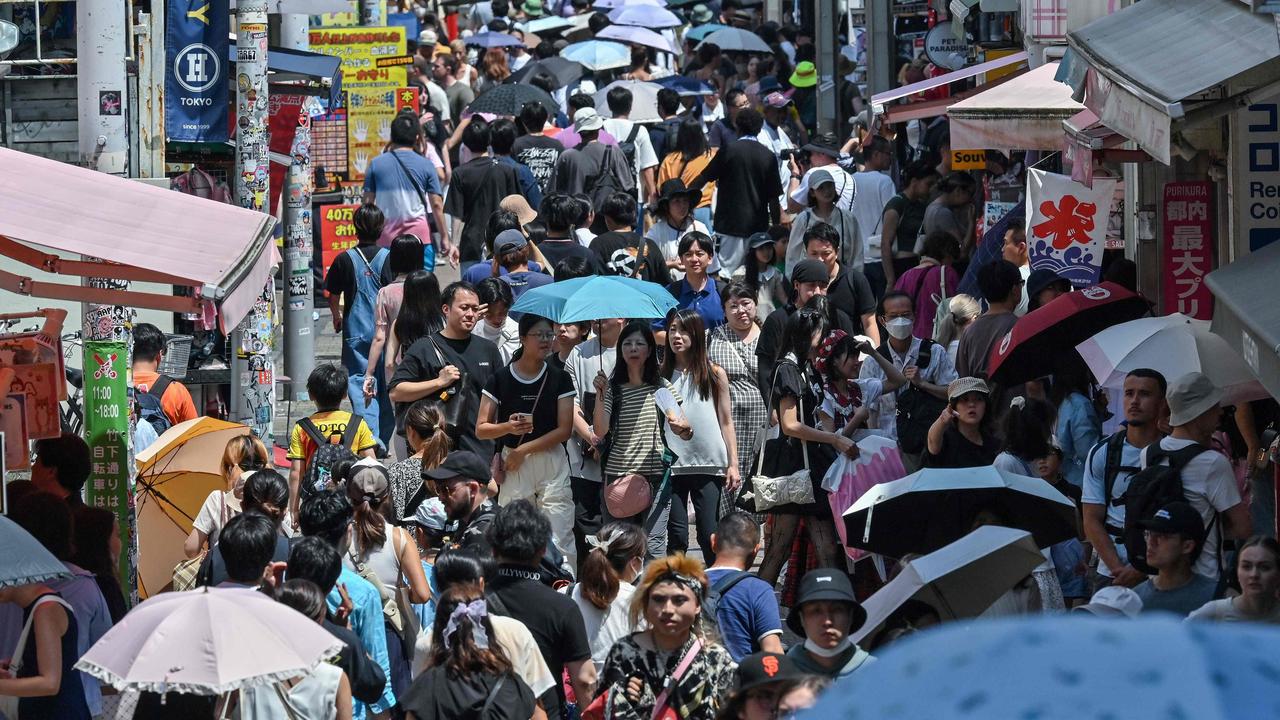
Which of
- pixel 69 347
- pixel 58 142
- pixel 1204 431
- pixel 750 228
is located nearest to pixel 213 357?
pixel 69 347

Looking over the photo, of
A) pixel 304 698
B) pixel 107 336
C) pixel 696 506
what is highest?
pixel 107 336

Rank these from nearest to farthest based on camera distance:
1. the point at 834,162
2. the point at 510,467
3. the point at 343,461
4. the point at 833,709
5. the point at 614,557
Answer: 1. the point at 833,709
2. the point at 614,557
3. the point at 343,461
4. the point at 510,467
5. the point at 834,162

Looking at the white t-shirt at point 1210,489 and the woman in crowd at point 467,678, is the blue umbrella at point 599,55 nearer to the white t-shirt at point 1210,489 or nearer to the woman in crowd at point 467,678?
the white t-shirt at point 1210,489

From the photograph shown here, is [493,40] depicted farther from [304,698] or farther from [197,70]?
[304,698]

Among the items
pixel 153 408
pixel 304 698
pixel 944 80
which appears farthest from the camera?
pixel 944 80

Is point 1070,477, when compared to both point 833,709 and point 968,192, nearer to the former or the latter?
point 968,192

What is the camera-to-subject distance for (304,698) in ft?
20.2

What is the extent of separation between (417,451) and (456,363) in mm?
1023

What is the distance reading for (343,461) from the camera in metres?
8.92

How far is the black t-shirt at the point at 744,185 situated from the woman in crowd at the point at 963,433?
6.86m

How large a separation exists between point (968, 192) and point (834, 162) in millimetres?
2532

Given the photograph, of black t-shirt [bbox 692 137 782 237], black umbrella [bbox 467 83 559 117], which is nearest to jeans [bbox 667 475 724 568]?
black t-shirt [bbox 692 137 782 237]

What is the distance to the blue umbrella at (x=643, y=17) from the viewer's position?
98.5 feet

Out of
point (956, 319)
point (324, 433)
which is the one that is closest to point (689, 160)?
point (956, 319)
